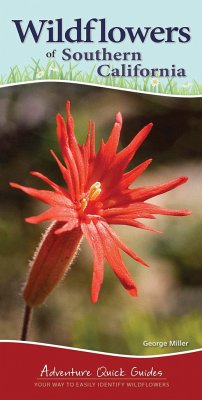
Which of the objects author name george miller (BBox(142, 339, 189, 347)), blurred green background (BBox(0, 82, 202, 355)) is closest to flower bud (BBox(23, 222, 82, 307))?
blurred green background (BBox(0, 82, 202, 355))

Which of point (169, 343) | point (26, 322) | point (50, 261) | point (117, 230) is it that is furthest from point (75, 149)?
point (169, 343)

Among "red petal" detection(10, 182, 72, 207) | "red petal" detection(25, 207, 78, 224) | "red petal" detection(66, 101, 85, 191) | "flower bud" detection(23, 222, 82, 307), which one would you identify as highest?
"red petal" detection(66, 101, 85, 191)

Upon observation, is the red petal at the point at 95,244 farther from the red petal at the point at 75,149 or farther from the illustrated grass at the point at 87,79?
the illustrated grass at the point at 87,79

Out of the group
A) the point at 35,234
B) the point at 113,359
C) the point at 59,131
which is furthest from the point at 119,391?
the point at 59,131

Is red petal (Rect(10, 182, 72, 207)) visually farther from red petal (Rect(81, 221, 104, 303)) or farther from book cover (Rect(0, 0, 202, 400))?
book cover (Rect(0, 0, 202, 400))

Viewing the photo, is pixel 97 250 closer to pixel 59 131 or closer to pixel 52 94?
pixel 59 131
